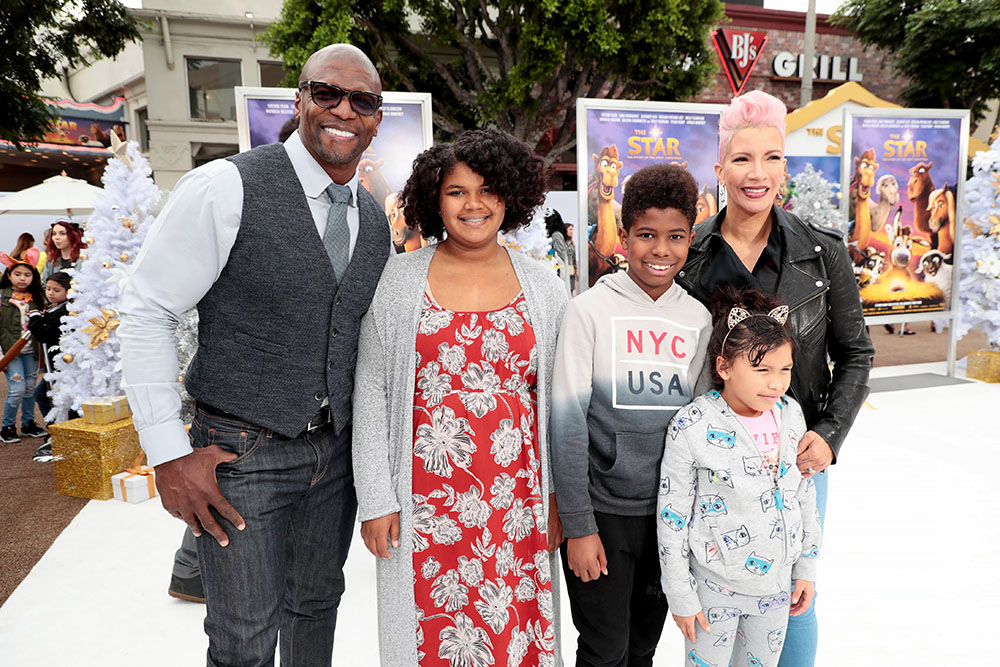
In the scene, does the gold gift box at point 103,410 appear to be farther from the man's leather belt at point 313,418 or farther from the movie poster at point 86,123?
the movie poster at point 86,123

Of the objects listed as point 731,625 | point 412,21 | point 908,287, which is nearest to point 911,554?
point 731,625

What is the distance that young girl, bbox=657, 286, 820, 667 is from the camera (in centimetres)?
165

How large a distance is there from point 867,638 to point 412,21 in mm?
17069

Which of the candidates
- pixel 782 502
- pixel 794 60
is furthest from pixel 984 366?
pixel 794 60

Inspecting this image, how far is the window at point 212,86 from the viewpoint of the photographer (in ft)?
52.6

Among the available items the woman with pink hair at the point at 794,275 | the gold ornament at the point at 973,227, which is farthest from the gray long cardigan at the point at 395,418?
the gold ornament at the point at 973,227

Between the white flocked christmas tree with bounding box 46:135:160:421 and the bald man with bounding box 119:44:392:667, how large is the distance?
10.7ft

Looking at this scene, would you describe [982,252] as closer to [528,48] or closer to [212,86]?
[528,48]

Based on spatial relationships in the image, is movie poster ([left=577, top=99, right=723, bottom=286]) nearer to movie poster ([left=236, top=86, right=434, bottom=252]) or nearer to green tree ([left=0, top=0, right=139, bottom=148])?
movie poster ([left=236, top=86, right=434, bottom=252])

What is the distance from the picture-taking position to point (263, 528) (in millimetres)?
1647

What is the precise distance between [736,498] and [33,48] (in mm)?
13249

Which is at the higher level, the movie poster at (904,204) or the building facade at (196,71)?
the building facade at (196,71)

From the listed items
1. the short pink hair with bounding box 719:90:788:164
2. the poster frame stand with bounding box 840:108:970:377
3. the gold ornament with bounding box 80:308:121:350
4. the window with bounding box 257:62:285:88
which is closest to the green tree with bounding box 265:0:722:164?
the window with bounding box 257:62:285:88

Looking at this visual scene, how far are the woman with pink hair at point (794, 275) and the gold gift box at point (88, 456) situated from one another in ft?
12.9
